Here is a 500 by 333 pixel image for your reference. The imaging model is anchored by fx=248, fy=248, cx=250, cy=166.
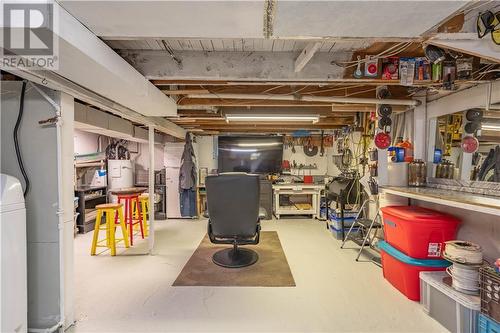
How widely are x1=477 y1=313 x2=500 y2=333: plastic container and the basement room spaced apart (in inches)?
0.5

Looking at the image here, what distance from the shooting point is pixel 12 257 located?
5.22ft

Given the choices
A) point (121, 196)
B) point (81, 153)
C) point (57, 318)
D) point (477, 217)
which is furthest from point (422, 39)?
point (81, 153)

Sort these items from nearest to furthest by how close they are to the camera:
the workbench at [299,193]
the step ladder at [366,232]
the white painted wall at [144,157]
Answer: the step ladder at [366,232]
the workbench at [299,193]
the white painted wall at [144,157]

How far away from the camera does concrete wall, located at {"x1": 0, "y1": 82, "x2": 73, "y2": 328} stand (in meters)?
1.93

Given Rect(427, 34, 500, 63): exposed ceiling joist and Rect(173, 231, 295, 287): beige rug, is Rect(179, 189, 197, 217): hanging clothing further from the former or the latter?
Rect(427, 34, 500, 63): exposed ceiling joist

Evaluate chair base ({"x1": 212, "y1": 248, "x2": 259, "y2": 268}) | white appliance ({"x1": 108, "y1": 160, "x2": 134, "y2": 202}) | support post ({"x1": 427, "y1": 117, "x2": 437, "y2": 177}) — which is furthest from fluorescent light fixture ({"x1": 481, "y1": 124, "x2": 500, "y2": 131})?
white appliance ({"x1": 108, "y1": 160, "x2": 134, "y2": 202})

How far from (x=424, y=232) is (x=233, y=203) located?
6.20 ft

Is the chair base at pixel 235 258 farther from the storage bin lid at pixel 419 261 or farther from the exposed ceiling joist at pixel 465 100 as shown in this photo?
the exposed ceiling joist at pixel 465 100

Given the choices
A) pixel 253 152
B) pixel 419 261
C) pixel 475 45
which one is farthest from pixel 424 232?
pixel 253 152

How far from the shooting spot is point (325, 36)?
1525 mm

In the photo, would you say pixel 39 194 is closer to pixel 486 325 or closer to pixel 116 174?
pixel 486 325

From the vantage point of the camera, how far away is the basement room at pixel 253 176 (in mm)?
1391

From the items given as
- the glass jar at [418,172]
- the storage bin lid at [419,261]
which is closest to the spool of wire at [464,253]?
the storage bin lid at [419,261]

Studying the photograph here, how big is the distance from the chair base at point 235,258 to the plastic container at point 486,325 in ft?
7.11
